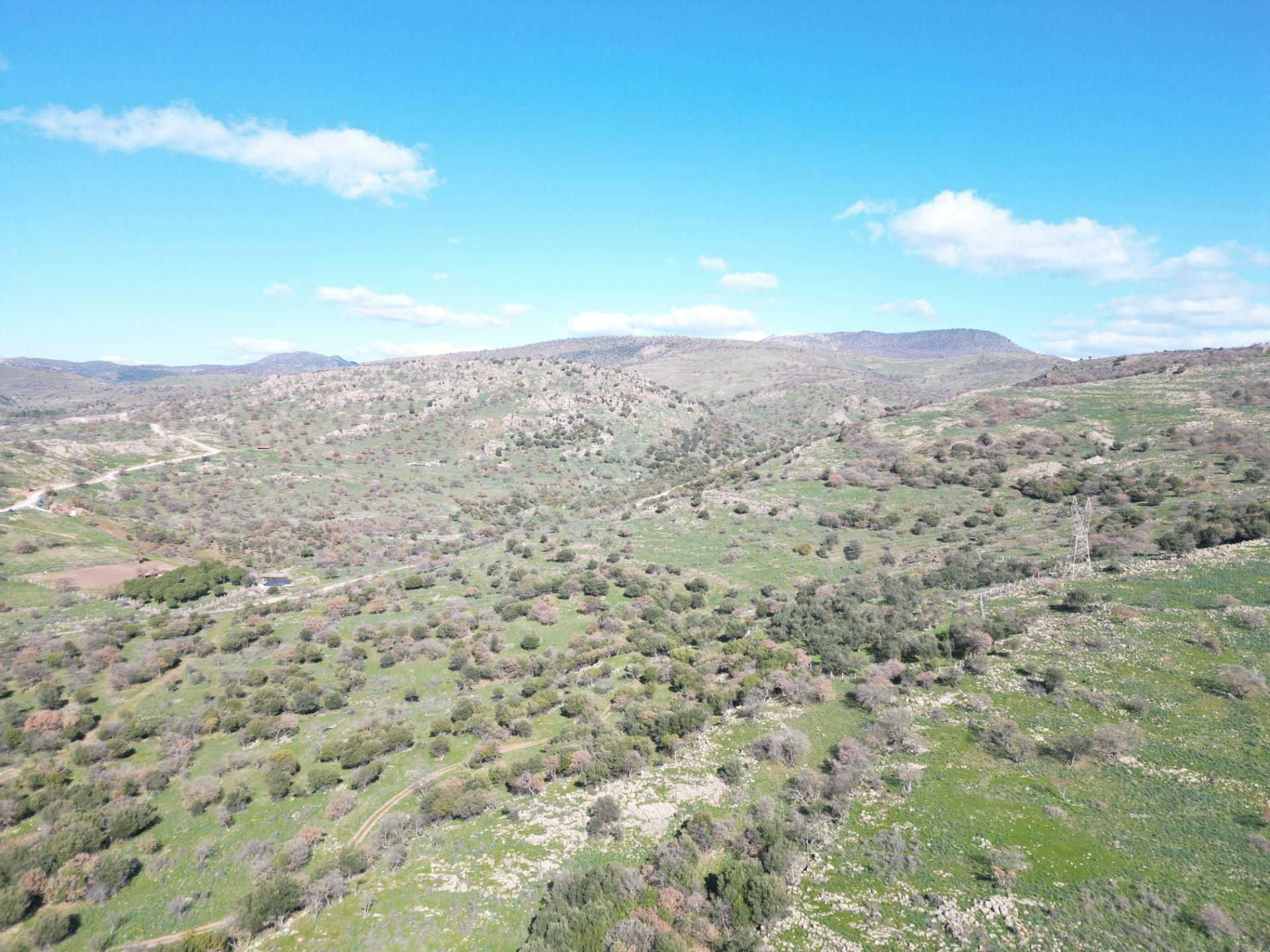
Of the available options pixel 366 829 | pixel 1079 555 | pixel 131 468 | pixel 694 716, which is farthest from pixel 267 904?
pixel 131 468

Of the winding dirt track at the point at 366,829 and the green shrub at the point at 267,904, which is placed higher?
the green shrub at the point at 267,904

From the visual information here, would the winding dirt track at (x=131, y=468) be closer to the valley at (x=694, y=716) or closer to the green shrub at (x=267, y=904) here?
the valley at (x=694, y=716)

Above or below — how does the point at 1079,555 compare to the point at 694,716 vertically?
above

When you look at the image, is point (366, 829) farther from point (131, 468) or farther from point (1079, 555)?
point (131, 468)

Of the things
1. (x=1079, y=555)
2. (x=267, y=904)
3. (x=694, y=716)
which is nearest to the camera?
(x=267, y=904)

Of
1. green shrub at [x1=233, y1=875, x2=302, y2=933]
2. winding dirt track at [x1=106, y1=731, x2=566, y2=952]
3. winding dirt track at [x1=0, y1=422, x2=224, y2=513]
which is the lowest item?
winding dirt track at [x1=106, y1=731, x2=566, y2=952]

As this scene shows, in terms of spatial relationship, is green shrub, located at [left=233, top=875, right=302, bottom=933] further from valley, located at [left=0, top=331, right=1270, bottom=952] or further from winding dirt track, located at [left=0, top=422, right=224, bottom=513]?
winding dirt track, located at [left=0, top=422, right=224, bottom=513]

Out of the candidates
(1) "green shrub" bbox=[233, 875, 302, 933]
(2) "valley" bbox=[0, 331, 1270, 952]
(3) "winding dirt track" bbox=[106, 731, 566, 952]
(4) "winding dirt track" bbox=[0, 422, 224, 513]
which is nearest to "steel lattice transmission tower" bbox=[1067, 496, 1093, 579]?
(2) "valley" bbox=[0, 331, 1270, 952]

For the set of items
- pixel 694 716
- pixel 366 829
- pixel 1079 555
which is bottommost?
pixel 366 829

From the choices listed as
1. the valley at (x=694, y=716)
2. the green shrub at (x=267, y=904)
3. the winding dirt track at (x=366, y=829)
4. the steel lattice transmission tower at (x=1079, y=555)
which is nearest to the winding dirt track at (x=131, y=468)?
the valley at (x=694, y=716)

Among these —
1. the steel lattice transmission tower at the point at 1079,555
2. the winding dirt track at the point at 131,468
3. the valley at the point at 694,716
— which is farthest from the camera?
the winding dirt track at the point at 131,468

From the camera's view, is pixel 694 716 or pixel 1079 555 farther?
pixel 1079 555
